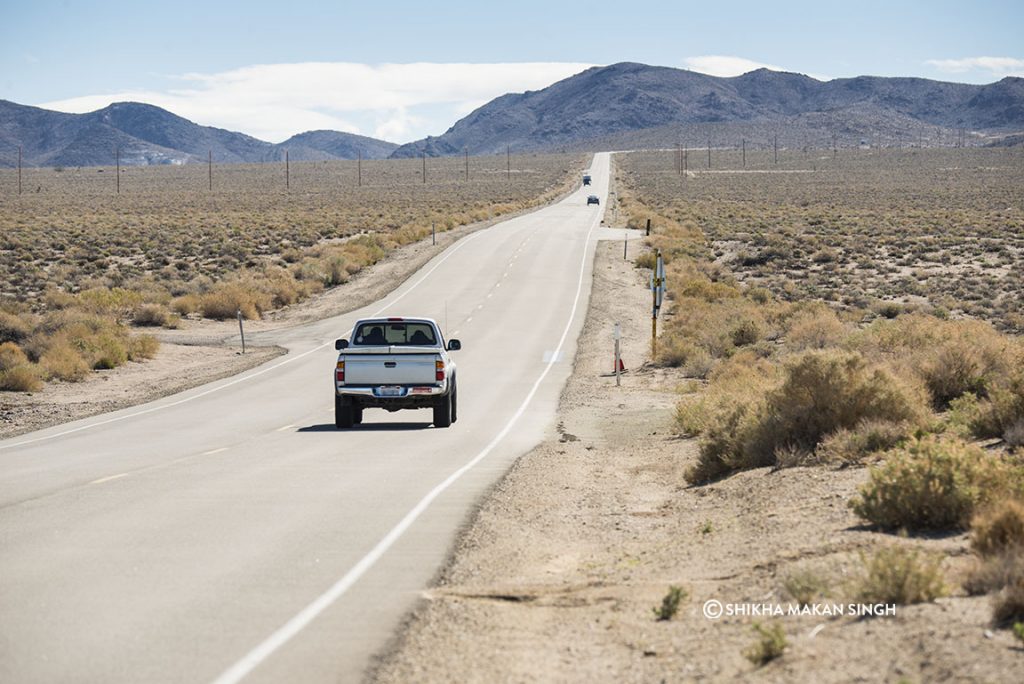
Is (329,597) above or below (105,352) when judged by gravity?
above

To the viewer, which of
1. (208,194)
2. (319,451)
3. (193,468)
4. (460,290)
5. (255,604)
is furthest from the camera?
(208,194)

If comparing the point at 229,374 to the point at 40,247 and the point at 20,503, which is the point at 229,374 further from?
the point at 40,247

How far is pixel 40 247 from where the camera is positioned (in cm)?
6412

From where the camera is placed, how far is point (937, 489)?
31.2 feet

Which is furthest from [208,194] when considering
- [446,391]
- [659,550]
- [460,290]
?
[659,550]

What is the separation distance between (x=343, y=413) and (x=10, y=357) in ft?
42.7

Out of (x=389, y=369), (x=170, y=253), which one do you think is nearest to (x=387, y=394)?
(x=389, y=369)

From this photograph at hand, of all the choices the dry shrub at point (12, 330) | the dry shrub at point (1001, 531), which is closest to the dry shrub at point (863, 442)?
the dry shrub at point (1001, 531)

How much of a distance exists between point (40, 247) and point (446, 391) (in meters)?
49.7

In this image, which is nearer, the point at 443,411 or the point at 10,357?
the point at 443,411

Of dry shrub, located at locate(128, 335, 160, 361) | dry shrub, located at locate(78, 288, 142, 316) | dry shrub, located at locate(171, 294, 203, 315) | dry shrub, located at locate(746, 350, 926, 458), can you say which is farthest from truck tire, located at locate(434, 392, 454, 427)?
dry shrub, located at locate(171, 294, 203, 315)

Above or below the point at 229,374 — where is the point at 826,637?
above

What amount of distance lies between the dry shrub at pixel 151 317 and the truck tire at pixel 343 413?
23560 mm

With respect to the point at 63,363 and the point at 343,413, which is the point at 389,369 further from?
the point at 63,363
